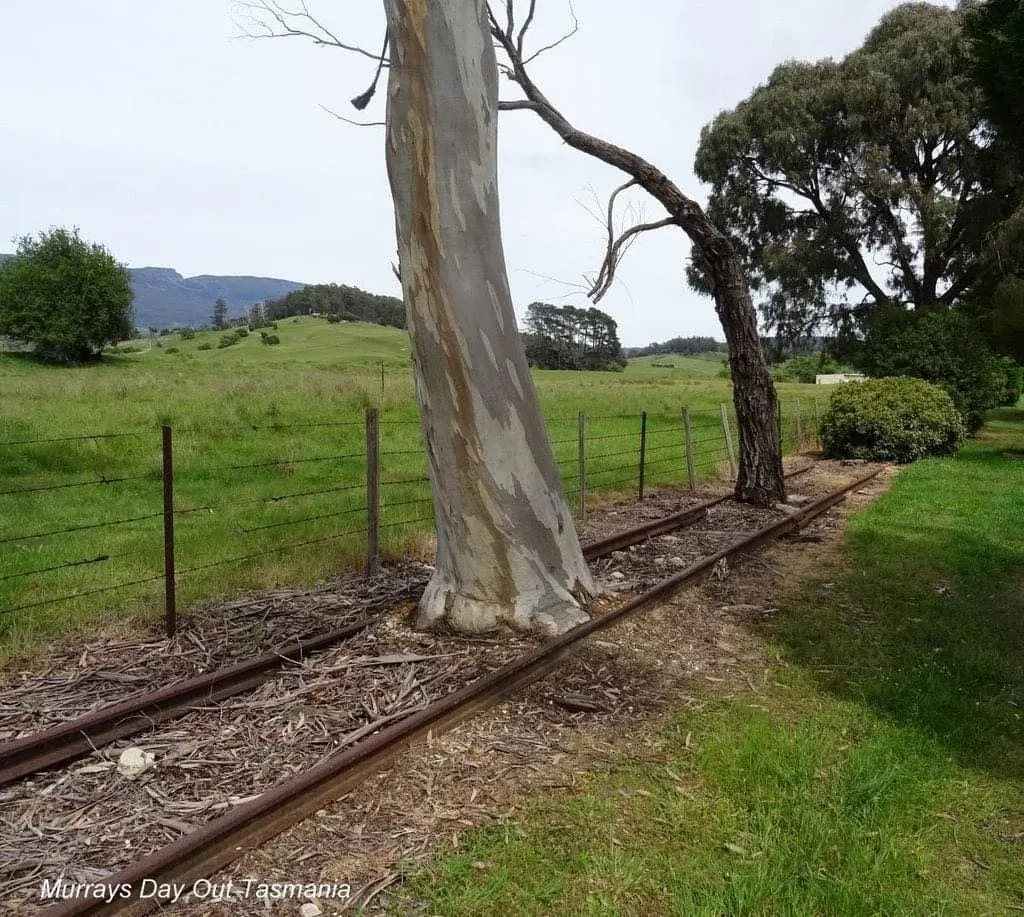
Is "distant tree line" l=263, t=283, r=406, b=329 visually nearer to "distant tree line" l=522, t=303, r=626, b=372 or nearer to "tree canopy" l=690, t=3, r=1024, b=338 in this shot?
"tree canopy" l=690, t=3, r=1024, b=338

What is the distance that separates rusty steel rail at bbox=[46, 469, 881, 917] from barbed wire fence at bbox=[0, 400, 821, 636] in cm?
233

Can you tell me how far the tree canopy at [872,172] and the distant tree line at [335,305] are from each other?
299 ft

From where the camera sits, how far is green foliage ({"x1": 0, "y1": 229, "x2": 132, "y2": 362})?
52.9 m

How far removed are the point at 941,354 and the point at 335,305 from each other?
111627mm

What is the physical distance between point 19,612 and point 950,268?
1040 inches

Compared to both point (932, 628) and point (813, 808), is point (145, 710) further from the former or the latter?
point (932, 628)

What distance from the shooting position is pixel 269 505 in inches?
408

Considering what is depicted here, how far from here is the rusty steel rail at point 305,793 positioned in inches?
Result: 101

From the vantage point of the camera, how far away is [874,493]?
12.0 m

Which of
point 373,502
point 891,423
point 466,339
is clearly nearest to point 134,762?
point 466,339

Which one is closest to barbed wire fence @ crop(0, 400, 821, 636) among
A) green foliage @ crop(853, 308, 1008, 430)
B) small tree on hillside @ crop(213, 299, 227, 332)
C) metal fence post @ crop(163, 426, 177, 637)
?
metal fence post @ crop(163, 426, 177, 637)

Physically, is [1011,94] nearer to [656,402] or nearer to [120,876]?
[120,876]

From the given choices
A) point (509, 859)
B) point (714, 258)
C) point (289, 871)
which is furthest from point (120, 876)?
point (714, 258)

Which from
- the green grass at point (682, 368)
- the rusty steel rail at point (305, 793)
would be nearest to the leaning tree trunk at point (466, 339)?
the rusty steel rail at point (305, 793)
